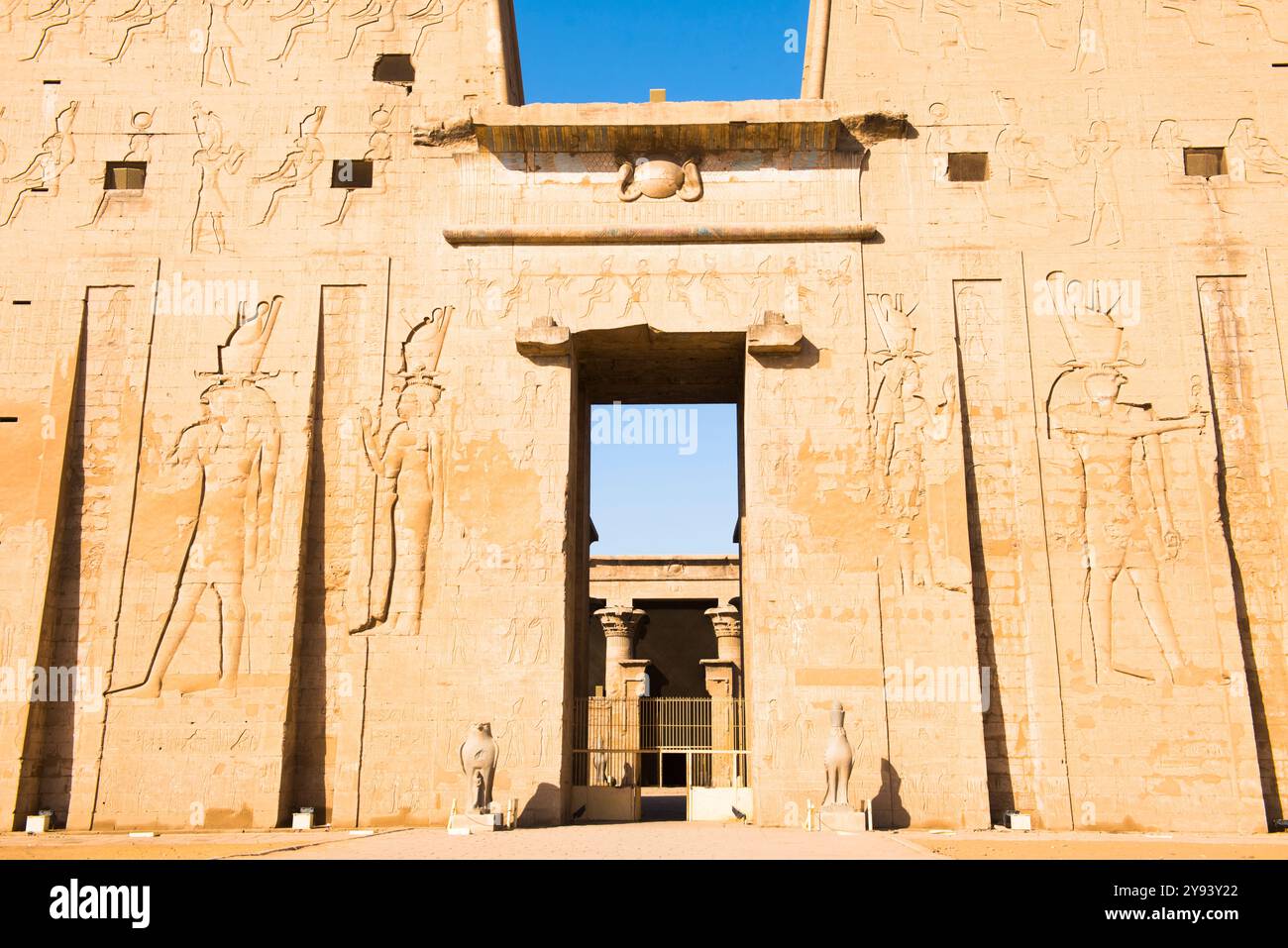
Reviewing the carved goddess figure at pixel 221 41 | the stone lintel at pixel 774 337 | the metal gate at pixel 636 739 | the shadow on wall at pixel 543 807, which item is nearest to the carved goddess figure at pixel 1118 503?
the stone lintel at pixel 774 337

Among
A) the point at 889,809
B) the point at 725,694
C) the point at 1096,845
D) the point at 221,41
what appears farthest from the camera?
the point at 725,694

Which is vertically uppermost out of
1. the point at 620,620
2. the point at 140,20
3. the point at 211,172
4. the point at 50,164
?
the point at 140,20

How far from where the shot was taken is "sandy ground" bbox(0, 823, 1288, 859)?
9.65 m

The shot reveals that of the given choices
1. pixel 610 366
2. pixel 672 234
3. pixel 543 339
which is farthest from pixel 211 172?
pixel 672 234

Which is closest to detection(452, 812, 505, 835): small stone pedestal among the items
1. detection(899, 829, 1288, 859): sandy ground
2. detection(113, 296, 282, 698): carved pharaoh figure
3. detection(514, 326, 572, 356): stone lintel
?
detection(113, 296, 282, 698): carved pharaoh figure

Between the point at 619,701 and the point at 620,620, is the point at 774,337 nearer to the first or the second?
the point at 619,701

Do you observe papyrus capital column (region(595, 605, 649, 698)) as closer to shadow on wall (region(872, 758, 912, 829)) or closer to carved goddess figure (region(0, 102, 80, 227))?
shadow on wall (region(872, 758, 912, 829))

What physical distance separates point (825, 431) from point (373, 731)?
704 cm

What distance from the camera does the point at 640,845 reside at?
1055 cm

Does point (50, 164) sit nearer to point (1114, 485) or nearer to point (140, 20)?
point (140, 20)

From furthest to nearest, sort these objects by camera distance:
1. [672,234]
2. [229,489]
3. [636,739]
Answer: [636,739]
[672,234]
[229,489]

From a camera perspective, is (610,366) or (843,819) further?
(610,366)

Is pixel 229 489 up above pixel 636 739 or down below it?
above

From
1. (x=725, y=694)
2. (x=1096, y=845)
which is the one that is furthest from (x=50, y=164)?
(x=1096, y=845)
